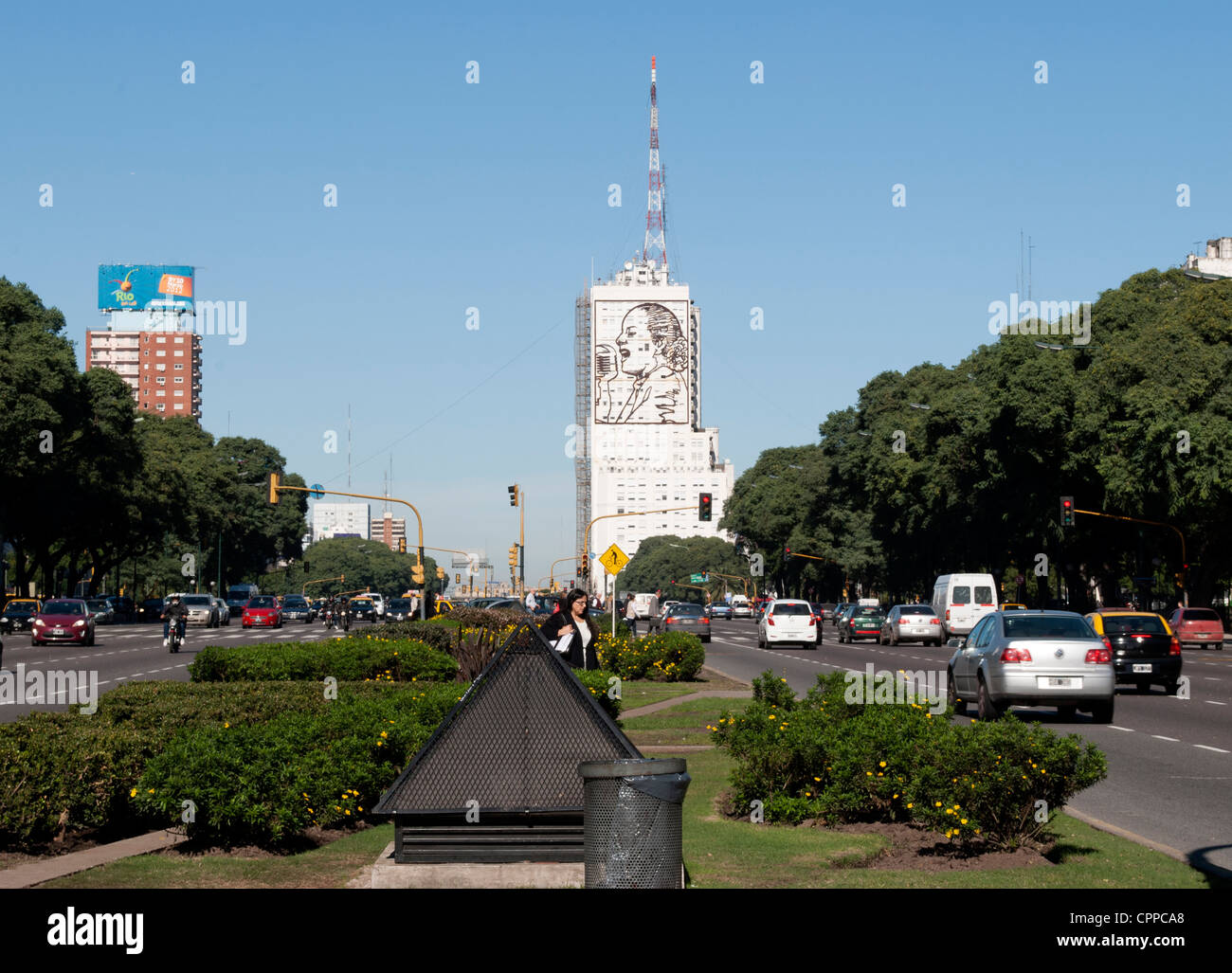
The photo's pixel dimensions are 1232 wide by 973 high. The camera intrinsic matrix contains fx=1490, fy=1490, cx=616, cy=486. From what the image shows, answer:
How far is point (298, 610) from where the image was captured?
85.9 metres

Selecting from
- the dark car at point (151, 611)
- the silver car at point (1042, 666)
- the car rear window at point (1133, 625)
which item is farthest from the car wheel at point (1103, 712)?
the dark car at point (151, 611)

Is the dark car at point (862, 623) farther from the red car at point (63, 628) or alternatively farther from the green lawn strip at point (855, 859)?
the green lawn strip at point (855, 859)

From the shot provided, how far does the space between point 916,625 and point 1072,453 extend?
13.6 m

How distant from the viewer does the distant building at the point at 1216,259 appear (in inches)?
4114

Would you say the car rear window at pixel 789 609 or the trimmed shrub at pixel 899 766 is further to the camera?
the car rear window at pixel 789 609

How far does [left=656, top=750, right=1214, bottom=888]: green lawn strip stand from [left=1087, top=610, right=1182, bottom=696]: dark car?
1702cm

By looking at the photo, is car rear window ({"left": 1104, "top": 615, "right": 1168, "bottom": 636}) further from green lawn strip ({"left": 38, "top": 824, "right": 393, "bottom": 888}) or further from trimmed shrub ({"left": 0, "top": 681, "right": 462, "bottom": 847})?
green lawn strip ({"left": 38, "top": 824, "right": 393, "bottom": 888})

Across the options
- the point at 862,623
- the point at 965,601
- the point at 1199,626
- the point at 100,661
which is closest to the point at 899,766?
the point at 100,661

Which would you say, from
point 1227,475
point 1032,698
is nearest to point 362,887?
point 1032,698

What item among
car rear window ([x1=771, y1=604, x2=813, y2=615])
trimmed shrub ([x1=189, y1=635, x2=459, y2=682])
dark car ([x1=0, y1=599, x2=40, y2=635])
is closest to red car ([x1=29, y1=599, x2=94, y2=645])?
dark car ([x1=0, y1=599, x2=40, y2=635])

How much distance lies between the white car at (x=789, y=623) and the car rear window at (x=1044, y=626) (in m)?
29.1

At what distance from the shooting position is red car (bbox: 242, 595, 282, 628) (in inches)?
2781

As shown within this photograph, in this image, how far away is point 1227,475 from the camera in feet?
160

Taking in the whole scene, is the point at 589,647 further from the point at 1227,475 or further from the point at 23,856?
the point at 1227,475
